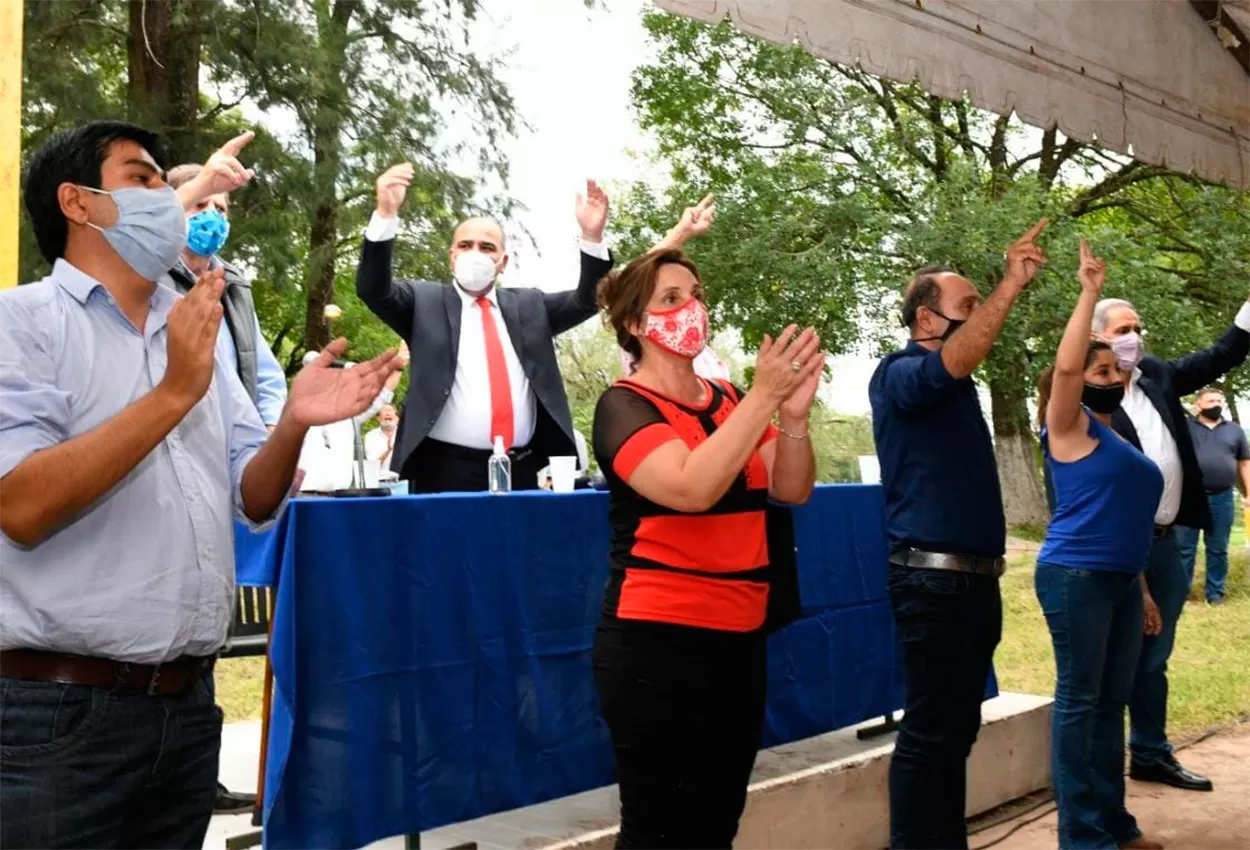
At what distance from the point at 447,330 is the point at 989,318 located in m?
1.66

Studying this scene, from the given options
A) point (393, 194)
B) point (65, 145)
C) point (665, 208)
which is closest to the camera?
point (65, 145)

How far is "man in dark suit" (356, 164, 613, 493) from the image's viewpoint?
3646 mm

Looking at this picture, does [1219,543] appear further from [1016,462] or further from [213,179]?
[213,179]

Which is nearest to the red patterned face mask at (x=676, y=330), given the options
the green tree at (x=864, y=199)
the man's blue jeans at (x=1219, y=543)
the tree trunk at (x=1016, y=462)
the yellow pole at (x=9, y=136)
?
the yellow pole at (x=9, y=136)

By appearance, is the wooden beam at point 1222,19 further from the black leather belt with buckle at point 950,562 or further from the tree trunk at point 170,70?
the tree trunk at point 170,70

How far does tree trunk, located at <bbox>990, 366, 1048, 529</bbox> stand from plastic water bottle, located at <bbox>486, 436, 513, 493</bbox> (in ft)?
45.1

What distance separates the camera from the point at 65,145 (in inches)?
67.6

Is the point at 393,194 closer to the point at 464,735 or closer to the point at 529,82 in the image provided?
the point at 464,735

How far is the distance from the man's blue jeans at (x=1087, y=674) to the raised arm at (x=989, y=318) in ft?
3.15

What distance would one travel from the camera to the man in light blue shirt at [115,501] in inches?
59.2

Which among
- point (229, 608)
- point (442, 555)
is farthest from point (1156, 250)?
point (229, 608)

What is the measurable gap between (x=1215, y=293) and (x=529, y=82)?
29.9 feet

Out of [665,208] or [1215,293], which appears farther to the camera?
[665,208]

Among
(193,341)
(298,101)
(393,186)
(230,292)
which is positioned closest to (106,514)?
(193,341)
